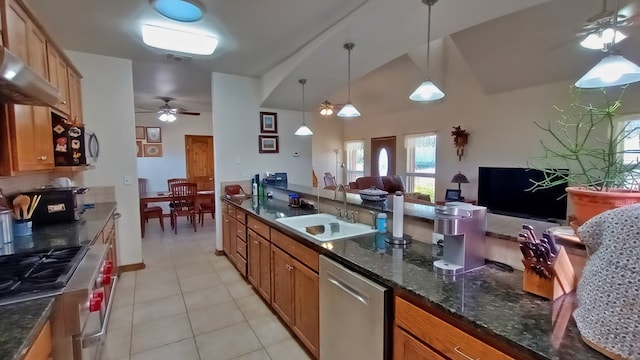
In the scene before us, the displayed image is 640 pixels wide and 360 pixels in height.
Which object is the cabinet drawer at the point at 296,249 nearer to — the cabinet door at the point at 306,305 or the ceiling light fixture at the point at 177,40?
the cabinet door at the point at 306,305

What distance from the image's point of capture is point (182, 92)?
5.44 meters

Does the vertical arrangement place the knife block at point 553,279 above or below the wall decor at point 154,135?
below

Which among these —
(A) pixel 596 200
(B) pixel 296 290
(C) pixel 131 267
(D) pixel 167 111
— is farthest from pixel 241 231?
(D) pixel 167 111

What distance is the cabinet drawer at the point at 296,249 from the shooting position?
1.93 meters

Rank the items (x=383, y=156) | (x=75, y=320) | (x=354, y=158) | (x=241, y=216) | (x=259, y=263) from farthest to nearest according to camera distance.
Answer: (x=354, y=158)
(x=383, y=156)
(x=241, y=216)
(x=259, y=263)
(x=75, y=320)

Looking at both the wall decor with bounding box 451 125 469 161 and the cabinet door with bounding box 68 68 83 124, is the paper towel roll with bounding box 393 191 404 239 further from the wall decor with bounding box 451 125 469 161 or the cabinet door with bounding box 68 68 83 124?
the wall decor with bounding box 451 125 469 161

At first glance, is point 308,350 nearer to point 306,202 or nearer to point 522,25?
point 306,202

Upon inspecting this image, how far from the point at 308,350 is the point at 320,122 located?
7427 mm

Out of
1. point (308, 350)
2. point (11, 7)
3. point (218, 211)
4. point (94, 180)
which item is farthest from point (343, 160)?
point (11, 7)

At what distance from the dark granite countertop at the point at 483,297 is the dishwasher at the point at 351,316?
2.4 inches

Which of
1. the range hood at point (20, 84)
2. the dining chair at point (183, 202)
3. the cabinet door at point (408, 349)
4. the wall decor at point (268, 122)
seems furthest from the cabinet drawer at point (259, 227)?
the dining chair at point (183, 202)

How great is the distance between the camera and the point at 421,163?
269 inches

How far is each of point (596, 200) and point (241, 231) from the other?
3.04 meters

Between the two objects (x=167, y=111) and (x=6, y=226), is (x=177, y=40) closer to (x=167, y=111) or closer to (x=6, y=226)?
(x=6, y=226)
